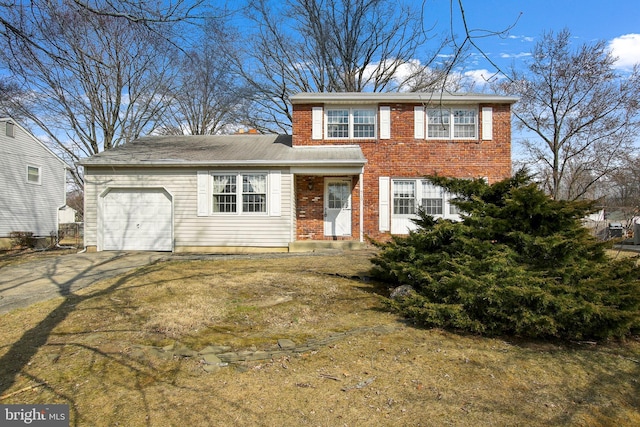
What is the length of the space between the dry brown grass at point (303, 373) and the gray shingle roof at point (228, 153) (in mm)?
6674

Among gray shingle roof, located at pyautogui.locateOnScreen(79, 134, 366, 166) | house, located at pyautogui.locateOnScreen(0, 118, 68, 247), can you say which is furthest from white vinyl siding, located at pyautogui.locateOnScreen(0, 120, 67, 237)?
gray shingle roof, located at pyautogui.locateOnScreen(79, 134, 366, 166)

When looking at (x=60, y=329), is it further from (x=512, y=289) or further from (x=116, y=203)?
(x=116, y=203)

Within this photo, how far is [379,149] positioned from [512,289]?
9.95m

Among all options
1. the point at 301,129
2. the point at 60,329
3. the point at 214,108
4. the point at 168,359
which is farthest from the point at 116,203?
the point at 214,108

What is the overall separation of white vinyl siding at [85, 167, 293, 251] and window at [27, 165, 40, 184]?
9.20m

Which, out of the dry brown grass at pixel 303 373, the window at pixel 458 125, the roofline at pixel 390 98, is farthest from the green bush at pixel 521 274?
the window at pixel 458 125

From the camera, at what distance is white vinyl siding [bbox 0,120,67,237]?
16.7 metres

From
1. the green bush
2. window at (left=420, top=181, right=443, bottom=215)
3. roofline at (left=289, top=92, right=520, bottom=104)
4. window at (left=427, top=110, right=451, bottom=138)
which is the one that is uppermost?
roofline at (left=289, top=92, right=520, bottom=104)

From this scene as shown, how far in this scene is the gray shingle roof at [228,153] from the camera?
11.6m

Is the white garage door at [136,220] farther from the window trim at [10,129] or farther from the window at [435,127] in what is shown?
the window at [435,127]

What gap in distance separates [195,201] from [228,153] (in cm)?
200

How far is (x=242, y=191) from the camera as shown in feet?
39.0

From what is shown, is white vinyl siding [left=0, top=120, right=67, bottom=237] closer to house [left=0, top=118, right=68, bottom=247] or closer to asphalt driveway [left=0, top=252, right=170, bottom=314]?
house [left=0, top=118, right=68, bottom=247]

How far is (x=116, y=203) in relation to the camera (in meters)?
12.0
